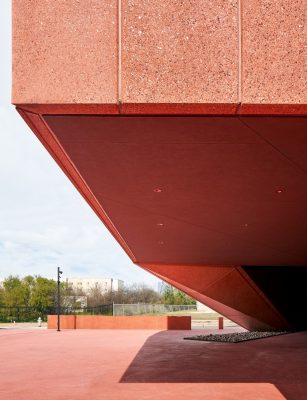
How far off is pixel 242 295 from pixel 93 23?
18.3 meters

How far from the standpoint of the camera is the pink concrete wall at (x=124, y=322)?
28.9 m

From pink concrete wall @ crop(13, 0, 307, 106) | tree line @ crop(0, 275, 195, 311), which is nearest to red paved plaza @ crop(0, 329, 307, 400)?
pink concrete wall @ crop(13, 0, 307, 106)

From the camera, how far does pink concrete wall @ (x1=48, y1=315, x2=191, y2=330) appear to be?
28.9m

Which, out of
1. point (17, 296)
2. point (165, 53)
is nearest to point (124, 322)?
point (165, 53)

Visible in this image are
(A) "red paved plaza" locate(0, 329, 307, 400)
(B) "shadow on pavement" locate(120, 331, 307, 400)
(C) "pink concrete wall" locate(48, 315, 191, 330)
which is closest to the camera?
(A) "red paved plaza" locate(0, 329, 307, 400)

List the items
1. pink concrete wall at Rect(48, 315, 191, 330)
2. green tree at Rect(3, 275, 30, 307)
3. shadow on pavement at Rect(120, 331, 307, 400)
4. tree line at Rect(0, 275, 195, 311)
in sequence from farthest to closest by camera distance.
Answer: tree line at Rect(0, 275, 195, 311)
green tree at Rect(3, 275, 30, 307)
pink concrete wall at Rect(48, 315, 191, 330)
shadow on pavement at Rect(120, 331, 307, 400)

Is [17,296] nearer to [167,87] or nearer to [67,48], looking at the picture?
[67,48]

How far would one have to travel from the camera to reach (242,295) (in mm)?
21812

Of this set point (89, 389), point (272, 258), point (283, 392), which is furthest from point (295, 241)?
point (89, 389)

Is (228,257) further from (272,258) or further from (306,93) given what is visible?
(306,93)

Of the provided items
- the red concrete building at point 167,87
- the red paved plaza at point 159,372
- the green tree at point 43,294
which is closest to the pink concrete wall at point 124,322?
the red paved plaza at point 159,372

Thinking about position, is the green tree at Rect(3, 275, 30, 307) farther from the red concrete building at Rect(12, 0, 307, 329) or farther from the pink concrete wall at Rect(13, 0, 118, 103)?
the pink concrete wall at Rect(13, 0, 118, 103)

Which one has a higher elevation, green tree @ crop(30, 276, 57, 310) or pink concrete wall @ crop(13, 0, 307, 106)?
pink concrete wall @ crop(13, 0, 307, 106)

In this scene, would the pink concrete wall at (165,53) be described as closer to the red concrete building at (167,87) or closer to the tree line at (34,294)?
the red concrete building at (167,87)
